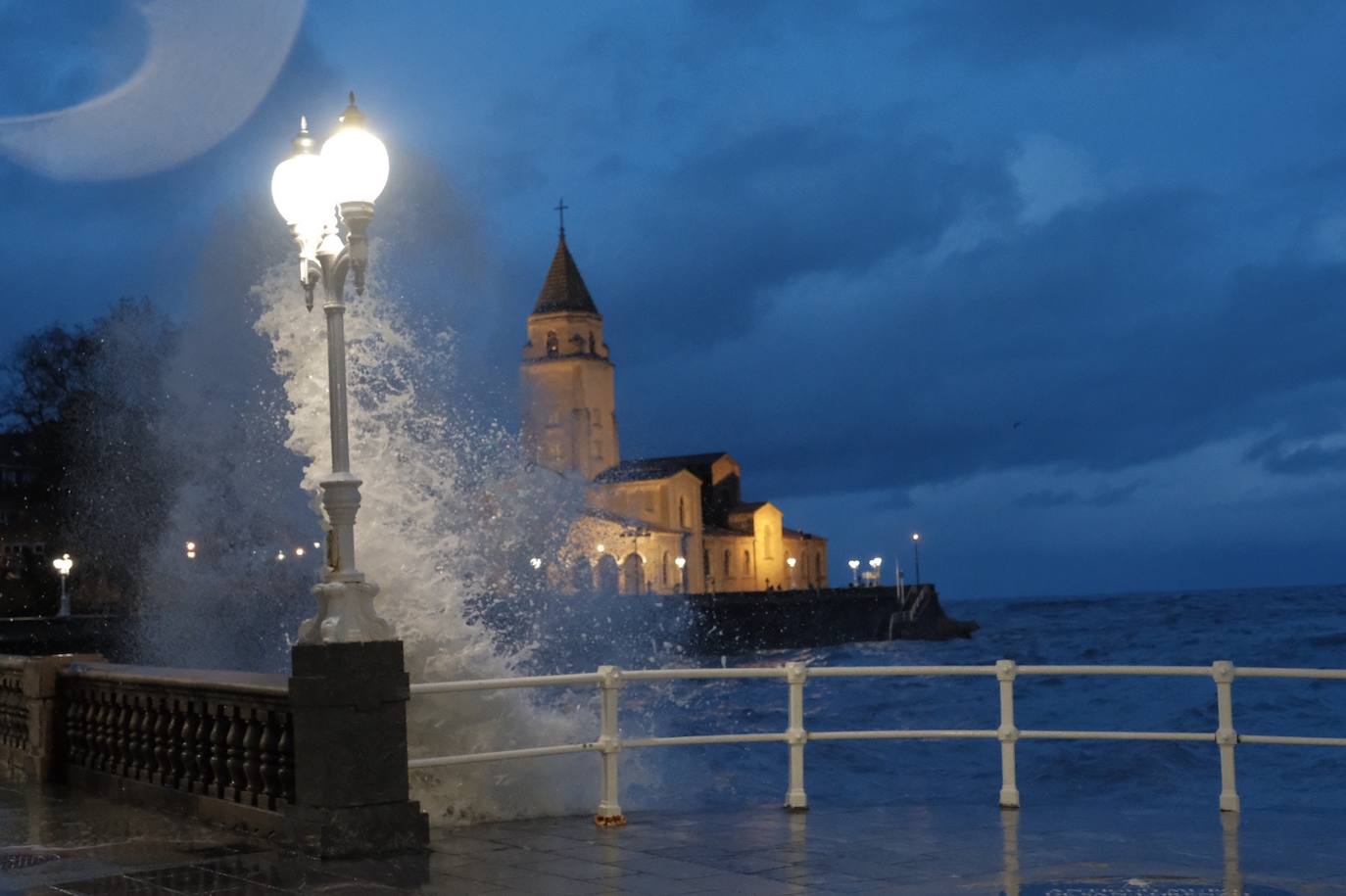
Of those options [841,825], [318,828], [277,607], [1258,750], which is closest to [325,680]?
[318,828]

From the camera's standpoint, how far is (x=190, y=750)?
36.2 feet

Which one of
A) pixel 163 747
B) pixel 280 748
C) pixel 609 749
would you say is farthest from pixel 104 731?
pixel 609 749

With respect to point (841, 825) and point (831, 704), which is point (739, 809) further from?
point (831, 704)

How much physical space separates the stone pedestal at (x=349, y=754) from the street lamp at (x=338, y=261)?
0.19m

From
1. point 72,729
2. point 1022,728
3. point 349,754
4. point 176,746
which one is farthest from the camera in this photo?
point 1022,728

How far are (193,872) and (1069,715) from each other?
51.9 meters

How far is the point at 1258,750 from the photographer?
42594mm

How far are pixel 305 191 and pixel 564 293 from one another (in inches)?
4614

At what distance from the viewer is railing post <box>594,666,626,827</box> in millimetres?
10648

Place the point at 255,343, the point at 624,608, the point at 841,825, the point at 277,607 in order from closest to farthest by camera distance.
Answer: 1. the point at 841,825
2. the point at 255,343
3. the point at 277,607
4. the point at 624,608

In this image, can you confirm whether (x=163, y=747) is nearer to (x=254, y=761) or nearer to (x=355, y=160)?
(x=254, y=761)

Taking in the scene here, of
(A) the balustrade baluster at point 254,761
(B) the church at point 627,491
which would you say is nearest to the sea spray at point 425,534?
(A) the balustrade baluster at point 254,761

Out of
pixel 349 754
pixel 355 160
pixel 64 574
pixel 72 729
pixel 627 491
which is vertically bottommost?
pixel 72 729

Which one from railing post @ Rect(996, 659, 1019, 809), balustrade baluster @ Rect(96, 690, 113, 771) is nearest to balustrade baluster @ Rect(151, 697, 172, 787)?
balustrade baluster @ Rect(96, 690, 113, 771)
